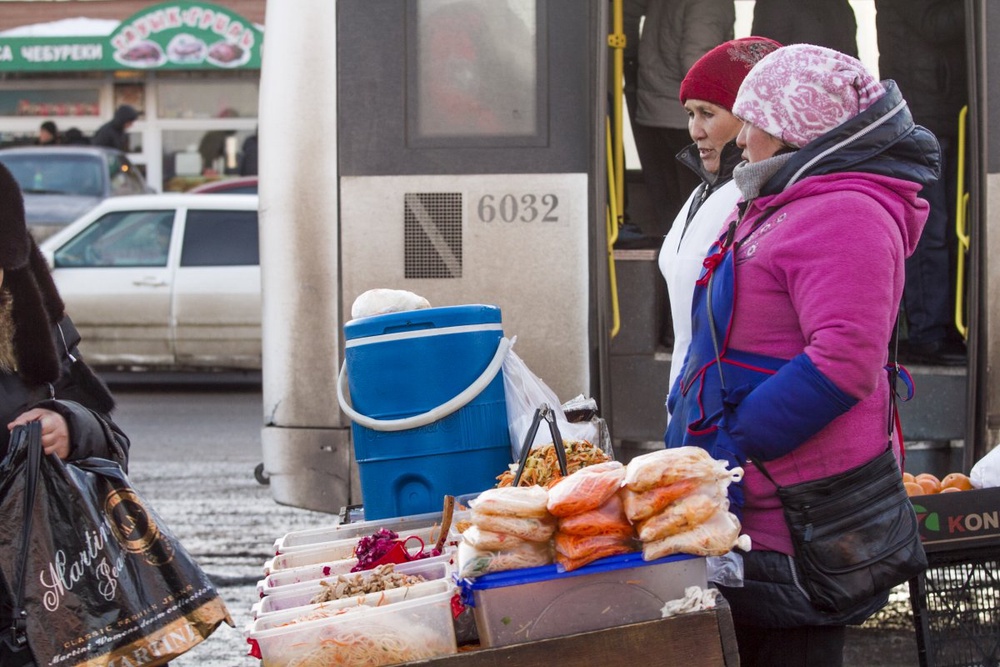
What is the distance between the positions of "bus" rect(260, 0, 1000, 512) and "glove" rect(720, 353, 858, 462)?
8.23 ft

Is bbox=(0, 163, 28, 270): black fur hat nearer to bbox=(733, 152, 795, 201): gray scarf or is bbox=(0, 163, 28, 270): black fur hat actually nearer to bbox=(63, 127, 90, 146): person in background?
bbox=(733, 152, 795, 201): gray scarf

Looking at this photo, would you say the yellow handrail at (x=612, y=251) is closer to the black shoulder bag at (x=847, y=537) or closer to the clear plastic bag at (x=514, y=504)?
the black shoulder bag at (x=847, y=537)

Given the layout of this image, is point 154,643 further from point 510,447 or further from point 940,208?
point 940,208

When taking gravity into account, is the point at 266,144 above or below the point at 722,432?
above

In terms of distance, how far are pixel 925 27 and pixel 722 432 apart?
4.62 m

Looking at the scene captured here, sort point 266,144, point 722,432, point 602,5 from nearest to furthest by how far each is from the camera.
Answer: point 722,432 → point 602,5 → point 266,144

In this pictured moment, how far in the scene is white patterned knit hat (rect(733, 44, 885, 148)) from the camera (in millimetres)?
2646

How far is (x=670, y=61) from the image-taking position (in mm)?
6602

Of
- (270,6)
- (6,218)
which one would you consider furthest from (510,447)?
(270,6)

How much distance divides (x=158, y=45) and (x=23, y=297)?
1744 centimetres

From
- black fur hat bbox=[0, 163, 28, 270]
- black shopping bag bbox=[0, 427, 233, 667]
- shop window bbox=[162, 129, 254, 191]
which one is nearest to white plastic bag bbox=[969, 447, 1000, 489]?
black shopping bag bbox=[0, 427, 233, 667]

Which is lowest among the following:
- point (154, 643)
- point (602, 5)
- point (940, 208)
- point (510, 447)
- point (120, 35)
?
point (154, 643)

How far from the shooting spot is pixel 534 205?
5.21 meters

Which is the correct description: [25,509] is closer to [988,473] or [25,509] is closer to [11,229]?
[11,229]
